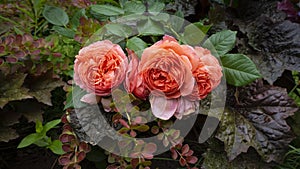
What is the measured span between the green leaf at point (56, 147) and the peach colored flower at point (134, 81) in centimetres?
21

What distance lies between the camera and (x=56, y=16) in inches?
43.8

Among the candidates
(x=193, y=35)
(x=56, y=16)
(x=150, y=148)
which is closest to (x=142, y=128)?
(x=150, y=148)

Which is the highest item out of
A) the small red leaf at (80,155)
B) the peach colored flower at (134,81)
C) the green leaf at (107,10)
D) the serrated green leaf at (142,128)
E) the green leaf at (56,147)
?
the green leaf at (107,10)

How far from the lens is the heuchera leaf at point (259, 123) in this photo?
913 mm

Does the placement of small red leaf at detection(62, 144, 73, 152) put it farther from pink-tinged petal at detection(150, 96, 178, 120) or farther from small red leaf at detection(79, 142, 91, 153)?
pink-tinged petal at detection(150, 96, 178, 120)

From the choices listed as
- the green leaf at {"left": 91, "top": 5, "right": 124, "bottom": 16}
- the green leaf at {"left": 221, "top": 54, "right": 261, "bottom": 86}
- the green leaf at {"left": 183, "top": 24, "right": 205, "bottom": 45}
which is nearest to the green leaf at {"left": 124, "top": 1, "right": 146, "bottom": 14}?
the green leaf at {"left": 91, "top": 5, "right": 124, "bottom": 16}

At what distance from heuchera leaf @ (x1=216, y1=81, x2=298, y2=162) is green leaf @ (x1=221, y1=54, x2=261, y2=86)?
0.07 m

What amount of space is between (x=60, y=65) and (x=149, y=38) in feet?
0.74

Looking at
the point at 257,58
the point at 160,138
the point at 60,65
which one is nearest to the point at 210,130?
the point at 160,138

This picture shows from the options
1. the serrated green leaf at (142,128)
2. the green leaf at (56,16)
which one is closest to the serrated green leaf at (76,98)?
the serrated green leaf at (142,128)

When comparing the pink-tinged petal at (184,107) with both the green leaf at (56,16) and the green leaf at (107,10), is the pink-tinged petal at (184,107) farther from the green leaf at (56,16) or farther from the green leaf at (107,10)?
the green leaf at (56,16)

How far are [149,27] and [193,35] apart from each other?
0.33 feet

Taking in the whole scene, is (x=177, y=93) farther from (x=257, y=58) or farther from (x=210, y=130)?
(x=257, y=58)

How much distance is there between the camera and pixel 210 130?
0.94m
